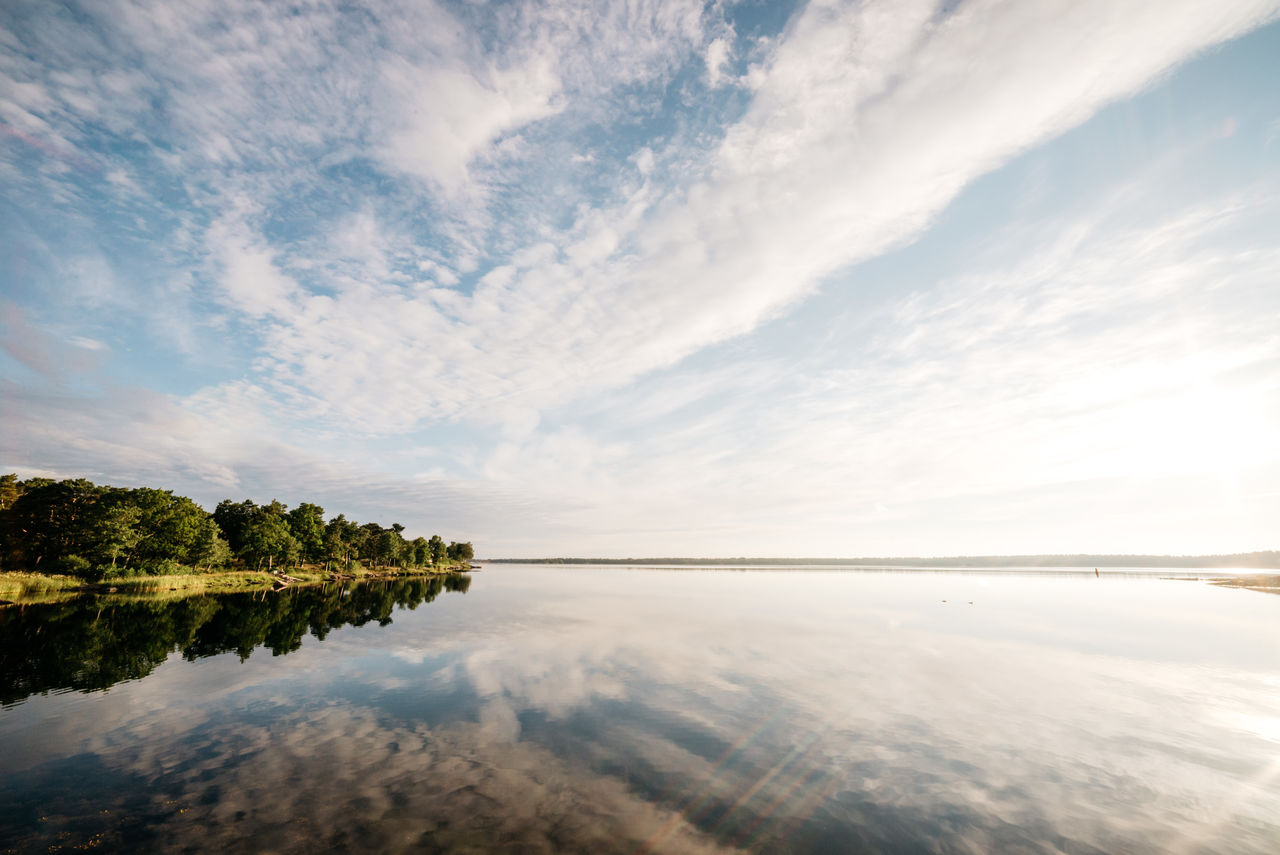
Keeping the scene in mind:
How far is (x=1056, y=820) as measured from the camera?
1280 centimetres

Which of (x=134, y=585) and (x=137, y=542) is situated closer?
(x=134, y=585)

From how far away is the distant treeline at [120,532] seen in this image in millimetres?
65750

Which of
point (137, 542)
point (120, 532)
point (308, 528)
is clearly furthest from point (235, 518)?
point (120, 532)

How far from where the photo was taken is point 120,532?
6506 cm

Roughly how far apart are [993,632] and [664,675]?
1432 inches

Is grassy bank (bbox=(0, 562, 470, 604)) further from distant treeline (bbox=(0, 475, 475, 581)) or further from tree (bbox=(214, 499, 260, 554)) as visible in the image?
tree (bbox=(214, 499, 260, 554))

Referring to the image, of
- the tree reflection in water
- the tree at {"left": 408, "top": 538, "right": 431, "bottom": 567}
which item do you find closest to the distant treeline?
the tree reflection in water

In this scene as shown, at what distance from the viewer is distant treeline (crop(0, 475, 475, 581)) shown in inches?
2589

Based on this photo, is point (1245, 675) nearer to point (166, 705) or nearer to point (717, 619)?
point (717, 619)

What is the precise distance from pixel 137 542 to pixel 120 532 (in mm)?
8471

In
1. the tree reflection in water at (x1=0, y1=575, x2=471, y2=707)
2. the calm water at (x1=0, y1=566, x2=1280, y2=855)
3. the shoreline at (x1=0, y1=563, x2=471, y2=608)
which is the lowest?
the calm water at (x1=0, y1=566, x2=1280, y2=855)

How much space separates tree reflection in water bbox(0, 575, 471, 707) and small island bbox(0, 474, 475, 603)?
12.6 m

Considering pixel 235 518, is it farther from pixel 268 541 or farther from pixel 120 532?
pixel 120 532

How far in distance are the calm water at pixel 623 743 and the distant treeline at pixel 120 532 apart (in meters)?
39.2
